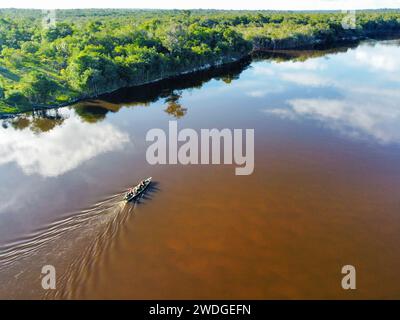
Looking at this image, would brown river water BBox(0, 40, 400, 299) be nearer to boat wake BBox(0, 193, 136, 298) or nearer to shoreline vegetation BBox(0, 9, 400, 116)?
boat wake BBox(0, 193, 136, 298)

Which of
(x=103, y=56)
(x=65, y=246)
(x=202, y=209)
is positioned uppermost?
(x=103, y=56)

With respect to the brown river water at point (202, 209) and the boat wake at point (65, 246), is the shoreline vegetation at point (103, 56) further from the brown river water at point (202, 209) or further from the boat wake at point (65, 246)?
the boat wake at point (65, 246)

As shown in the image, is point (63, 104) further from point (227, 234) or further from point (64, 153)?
point (227, 234)

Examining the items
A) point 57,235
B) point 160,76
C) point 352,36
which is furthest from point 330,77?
point 352,36

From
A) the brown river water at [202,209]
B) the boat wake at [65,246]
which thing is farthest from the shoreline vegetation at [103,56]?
the boat wake at [65,246]

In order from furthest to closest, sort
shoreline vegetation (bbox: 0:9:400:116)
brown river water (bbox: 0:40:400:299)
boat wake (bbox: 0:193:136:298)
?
shoreline vegetation (bbox: 0:9:400:116) → brown river water (bbox: 0:40:400:299) → boat wake (bbox: 0:193:136:298)

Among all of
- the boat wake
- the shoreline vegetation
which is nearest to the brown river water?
the boat wake

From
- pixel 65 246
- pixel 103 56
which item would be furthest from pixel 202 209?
pixel 103 56

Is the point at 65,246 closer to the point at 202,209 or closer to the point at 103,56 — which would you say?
the point at 202,209
